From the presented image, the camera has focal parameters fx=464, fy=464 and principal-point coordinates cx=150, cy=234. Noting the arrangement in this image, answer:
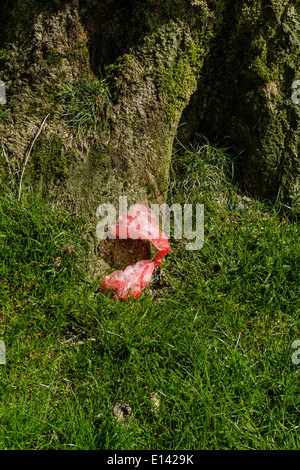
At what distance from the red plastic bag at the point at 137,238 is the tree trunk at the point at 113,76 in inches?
4.7

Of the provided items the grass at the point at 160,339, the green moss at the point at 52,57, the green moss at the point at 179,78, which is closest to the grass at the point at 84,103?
the green moss at the point at 52,57

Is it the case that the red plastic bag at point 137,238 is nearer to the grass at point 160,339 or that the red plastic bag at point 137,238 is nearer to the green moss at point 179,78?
the grass at point 160,339

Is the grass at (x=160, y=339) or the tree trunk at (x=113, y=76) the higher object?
the tree trunk at (x=113, y=76)

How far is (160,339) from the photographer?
93.7 inches

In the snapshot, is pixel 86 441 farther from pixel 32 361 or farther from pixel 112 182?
pixel 112 182

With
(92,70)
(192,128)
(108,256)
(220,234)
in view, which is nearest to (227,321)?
(220,234)

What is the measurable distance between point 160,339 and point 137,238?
2.27 feet

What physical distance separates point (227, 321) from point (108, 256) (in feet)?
2.67

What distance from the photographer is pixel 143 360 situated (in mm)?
2328

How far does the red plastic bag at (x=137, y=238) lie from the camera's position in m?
2.67

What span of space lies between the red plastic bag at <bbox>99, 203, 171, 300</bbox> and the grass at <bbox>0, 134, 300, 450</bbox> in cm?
9

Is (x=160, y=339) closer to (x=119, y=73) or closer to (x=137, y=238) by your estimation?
(x=137, y=238)

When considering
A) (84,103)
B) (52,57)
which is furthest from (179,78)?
(52,57)

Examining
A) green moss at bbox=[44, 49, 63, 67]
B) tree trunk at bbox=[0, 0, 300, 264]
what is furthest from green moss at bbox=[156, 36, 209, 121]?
green moss at bbox=[44, 49, 63, 67]
